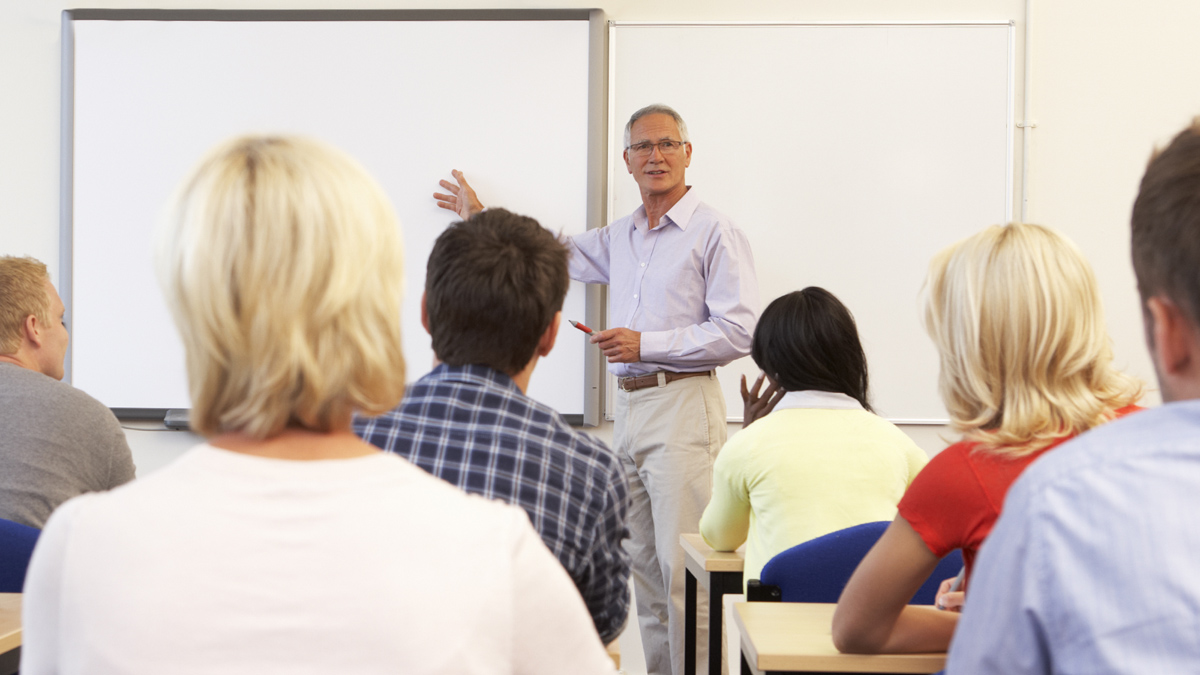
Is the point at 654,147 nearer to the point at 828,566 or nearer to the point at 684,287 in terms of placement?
the point at 684,287

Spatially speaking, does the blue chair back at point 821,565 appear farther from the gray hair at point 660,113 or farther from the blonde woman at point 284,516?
the gray hair at point 660,113

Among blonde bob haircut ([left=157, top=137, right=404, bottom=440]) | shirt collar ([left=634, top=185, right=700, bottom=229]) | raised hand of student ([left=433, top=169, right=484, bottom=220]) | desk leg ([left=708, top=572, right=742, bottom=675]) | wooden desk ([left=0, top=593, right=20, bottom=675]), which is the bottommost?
desk leg ([left=708, top=572, right=742, bottom=675])

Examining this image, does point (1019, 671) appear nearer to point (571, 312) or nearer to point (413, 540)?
point (413, 540)

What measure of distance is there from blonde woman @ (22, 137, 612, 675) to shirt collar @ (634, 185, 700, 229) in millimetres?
2391

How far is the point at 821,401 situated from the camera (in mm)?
2051

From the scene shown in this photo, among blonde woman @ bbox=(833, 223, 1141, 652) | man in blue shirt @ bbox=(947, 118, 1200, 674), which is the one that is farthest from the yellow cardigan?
man in blue shirt @ bbox=(947, 118, 1200, 674)

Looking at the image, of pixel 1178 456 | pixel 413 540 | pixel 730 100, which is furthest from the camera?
pixel 730 100

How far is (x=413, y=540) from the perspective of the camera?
0.74 m

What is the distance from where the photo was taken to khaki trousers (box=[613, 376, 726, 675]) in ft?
9.84

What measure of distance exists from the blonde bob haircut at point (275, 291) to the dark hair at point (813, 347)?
1.47 m

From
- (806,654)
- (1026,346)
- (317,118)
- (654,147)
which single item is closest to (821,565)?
(806,654)

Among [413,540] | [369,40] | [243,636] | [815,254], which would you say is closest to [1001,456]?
[413,540]

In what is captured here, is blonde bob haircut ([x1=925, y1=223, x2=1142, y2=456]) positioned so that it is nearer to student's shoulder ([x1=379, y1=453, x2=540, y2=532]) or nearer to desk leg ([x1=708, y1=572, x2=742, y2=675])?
student's shoulder ([x1=379, y1=453, x2=540, y2=532])

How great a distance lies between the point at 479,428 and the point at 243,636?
1.86 feet
